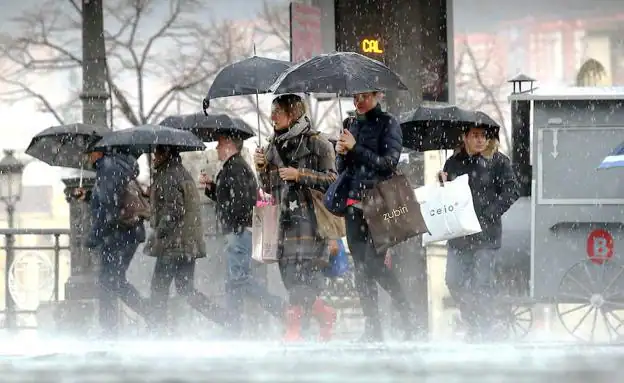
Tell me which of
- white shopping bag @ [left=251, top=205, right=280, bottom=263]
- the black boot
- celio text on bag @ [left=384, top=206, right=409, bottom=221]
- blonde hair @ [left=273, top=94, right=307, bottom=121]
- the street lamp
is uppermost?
blonde hair @ [left=273, top=94, right=307, bottom=121]

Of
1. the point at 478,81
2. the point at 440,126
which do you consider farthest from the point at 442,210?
the point at 478,81

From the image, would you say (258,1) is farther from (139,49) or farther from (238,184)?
(238,184)

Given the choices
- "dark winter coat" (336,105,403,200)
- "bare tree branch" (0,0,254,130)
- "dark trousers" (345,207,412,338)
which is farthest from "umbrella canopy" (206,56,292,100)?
"bare tree branch" (0,0,254,130)

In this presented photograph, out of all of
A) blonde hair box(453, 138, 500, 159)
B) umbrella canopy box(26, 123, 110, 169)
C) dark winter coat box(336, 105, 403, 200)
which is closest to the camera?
dark winter coat box(336, 105, 403, 200)

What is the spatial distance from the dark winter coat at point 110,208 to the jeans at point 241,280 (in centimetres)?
79

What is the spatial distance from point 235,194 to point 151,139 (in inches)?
29.6

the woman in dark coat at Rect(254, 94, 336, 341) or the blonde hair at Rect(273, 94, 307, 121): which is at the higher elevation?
the blonde hair at Rect(273, 94, 307, 121)

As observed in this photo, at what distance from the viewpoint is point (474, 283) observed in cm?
855

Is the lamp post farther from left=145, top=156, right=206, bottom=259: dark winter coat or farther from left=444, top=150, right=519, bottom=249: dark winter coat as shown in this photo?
left=444, top=150, right=519, bottom=249: dark winter coat

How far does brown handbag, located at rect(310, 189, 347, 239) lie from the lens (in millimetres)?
7879

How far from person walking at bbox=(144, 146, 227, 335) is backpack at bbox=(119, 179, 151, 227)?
275 millimetres

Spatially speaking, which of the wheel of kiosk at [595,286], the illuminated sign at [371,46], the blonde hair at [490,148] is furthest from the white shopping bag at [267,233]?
the wheel of kiosk at [595,286]

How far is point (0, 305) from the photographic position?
14.1m

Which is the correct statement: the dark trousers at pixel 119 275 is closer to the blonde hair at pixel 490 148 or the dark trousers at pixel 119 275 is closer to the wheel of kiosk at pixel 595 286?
the blonde hair at pixel 490 148
